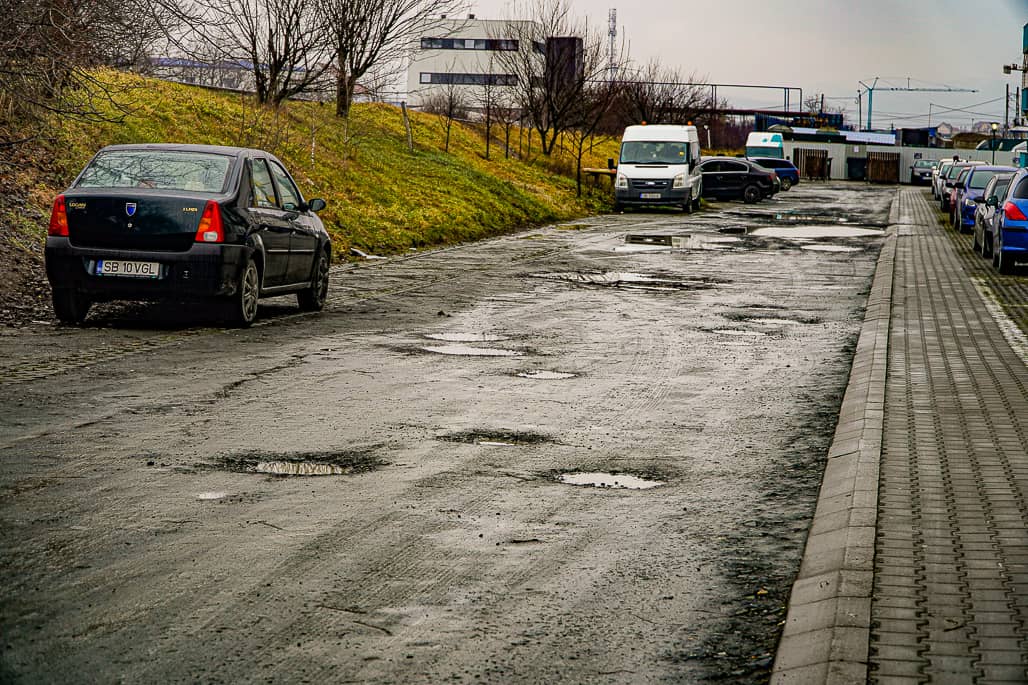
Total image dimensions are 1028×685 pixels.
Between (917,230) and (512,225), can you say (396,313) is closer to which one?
(512,225)

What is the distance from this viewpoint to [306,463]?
7.43 m

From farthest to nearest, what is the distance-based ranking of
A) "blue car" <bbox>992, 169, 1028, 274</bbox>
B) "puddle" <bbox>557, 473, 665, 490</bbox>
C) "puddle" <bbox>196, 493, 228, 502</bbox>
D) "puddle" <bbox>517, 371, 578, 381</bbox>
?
"blue car" <bbox>992, 169, 1028, 274</bbox> → "puddle" <bbox>517, 371, 578, 381</bbox> → "puddle" <bbox>557, 473, 665, 490</bbox> → "puddle" <bbox>196, 493, 228, 502</bbox>

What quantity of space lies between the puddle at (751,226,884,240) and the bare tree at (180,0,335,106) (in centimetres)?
1140

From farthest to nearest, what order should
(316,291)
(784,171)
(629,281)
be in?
(784,171) → (629,281) → (316,291)

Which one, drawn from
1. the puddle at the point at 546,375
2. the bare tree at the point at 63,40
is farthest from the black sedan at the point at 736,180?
the puddle at the point at 546,375

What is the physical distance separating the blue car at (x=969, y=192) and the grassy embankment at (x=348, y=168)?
1130cm

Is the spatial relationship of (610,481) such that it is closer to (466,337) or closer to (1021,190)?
Result: (466,337)

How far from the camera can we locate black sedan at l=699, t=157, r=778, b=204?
54.5 m

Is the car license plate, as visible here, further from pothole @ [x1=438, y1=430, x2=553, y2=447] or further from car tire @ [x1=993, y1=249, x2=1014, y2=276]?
car tire @ [x1=993, y1=249, x2=1014, y2=276]

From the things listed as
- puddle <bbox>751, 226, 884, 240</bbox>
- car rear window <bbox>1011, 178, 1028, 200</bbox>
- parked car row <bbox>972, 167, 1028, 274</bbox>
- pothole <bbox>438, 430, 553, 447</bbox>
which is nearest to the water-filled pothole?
puddle <bbox>751, 226, 884, 240</bbox>

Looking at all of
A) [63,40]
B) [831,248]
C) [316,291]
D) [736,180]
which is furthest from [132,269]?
[736,180]

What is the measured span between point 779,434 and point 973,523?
2729 mm

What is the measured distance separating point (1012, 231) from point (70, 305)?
15462 mm

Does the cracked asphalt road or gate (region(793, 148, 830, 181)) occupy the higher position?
gate (region(793, 148, 830, 181))
